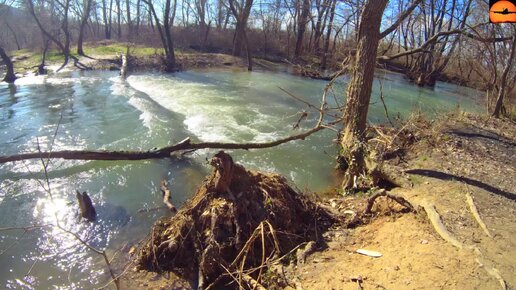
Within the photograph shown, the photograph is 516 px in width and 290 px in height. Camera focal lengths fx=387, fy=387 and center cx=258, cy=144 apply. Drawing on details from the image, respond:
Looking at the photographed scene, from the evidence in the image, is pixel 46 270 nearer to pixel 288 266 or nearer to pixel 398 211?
pixel 288 266

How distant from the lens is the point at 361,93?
8.00 m

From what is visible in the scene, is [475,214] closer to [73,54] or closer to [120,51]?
[120,51]

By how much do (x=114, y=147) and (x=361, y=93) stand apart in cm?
592

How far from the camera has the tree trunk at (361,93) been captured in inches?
298

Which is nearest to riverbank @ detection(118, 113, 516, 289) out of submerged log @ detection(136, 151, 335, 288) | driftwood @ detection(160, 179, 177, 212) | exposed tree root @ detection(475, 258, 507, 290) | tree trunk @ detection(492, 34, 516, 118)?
→ exposed tree root @ detection(475, 258, 507, 290)

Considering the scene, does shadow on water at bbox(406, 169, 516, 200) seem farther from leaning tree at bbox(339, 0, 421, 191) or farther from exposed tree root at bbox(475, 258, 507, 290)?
exposed tree root at bbox(475, 258, 507, 290)

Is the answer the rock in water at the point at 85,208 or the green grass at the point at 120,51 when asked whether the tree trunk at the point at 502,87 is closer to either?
the rock in water at the point at 85,208

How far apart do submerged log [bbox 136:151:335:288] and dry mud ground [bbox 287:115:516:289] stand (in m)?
0.52

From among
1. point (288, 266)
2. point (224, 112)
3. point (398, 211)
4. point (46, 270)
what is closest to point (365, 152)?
point (398, 211)

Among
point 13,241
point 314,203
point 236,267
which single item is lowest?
point 13,241

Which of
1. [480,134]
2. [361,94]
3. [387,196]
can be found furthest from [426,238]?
[480,134]

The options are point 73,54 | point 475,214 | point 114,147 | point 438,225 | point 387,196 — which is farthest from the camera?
point 73,54

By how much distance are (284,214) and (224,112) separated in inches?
334

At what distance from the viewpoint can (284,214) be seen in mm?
5188
